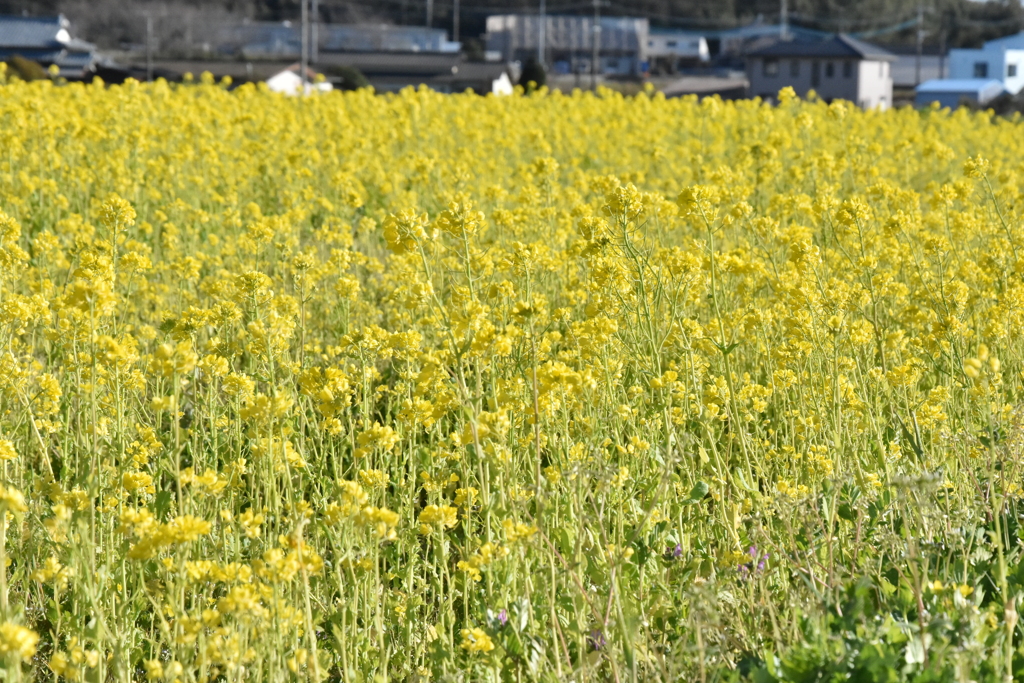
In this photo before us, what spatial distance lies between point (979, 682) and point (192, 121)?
9770mm

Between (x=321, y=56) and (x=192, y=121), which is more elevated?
→ (x=321, y=56)

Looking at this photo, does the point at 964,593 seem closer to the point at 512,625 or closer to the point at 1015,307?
the point at 512,625

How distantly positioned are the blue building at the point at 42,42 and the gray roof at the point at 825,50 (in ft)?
126

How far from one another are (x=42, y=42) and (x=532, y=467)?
77298mm

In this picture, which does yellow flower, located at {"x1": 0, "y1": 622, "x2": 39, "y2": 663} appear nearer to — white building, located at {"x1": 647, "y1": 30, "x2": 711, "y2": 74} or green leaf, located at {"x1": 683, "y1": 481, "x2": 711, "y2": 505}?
green leaf, located at {"x1": 683, "y1": 481, "x2": 711, "y2": 505}

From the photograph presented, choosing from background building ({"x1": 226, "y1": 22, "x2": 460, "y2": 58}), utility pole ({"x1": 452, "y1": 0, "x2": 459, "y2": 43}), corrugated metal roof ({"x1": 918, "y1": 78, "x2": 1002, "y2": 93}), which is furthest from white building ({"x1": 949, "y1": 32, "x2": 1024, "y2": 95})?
utility pole ({"x1": 452, "y1": 0, "x2": 459, "y2": 43})

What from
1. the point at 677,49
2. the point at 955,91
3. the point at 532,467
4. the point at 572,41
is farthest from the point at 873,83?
Answer: the point at 532,467

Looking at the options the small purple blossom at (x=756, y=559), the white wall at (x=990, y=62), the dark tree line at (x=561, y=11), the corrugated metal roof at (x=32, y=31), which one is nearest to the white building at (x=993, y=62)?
the white wall at (x=990, y=62)

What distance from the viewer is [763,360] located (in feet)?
14.5

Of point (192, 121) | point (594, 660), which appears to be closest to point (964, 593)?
point (594, 660)

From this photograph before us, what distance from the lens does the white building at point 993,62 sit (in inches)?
2854

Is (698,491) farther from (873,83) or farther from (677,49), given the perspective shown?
(677,49)

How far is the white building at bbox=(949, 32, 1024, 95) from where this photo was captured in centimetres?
7250

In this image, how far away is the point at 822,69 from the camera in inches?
2325
